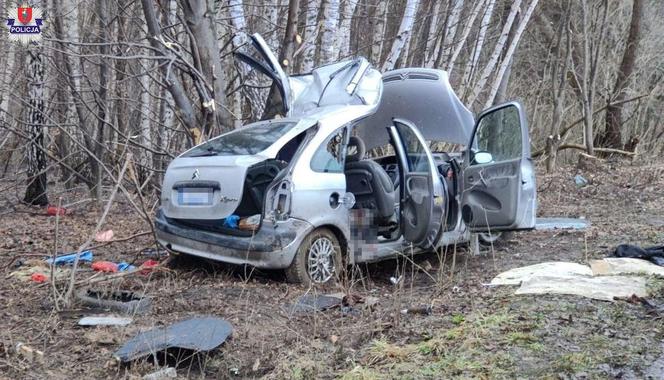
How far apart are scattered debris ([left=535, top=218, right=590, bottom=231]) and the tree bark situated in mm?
9723

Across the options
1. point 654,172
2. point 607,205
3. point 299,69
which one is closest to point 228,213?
point 299,69

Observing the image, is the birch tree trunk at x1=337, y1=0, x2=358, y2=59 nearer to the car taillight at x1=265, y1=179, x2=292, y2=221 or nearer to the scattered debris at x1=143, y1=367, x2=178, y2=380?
the car taillight at x1=265, y1=179, x2=292, y2=221

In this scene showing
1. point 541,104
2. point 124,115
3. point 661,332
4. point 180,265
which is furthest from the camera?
point 541,104

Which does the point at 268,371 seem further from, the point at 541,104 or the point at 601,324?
the point at 541,104

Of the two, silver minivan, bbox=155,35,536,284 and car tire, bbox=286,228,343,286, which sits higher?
silver minivan, bbox=155,35,536,284

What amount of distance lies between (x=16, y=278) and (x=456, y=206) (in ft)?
15.0

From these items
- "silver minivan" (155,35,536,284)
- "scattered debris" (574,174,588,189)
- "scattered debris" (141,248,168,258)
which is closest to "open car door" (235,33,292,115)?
"silver minivan" (155,35,536,284)

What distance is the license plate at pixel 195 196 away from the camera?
628 cm

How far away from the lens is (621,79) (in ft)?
59.8

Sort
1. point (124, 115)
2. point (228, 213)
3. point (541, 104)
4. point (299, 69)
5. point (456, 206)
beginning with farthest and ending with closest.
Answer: point (541, 104) → point (124, 115) → point (299, 69) → point (456, 206) → point (228, 213)

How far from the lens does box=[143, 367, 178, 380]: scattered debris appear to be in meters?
4.21

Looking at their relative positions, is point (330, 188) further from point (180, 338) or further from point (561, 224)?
point (561, 224)

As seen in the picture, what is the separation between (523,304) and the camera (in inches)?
201

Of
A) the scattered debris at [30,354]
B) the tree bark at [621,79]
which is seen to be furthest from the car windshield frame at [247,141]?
the tree bark at [621,79]
